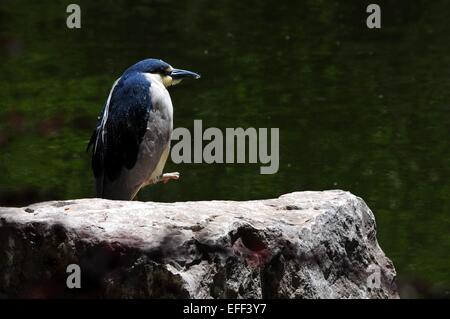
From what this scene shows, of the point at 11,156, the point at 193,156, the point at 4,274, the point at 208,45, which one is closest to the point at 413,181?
the point at 193,156

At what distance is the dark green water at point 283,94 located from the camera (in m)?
8.52

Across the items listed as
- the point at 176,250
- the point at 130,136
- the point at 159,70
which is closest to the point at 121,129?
the point at 130,136

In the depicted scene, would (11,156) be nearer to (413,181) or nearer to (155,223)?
(413,181)

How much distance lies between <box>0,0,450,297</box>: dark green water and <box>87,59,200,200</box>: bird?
1163 mm

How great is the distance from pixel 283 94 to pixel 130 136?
17.4ft

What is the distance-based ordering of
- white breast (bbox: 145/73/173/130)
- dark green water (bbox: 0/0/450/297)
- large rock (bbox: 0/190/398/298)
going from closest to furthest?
large rock (bbox: 0/190/398/298)
white breast (bbox: 145/73/173/130)
dark green water (bbox: 0/0/450/297)

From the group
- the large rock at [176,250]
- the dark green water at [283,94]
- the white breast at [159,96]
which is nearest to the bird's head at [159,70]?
the white breast at [159,96]

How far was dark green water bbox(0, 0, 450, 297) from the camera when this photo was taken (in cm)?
852

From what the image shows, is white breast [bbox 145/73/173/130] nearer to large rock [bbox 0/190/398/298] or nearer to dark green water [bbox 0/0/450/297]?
large rock [bbox 0/190/398/298]

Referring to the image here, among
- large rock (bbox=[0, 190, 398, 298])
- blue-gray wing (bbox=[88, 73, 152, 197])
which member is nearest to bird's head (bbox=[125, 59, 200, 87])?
blue-gray wing (bbox=[88, 73, 152, 197])

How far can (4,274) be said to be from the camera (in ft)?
14.8

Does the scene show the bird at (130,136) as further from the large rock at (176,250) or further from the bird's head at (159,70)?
the large rock at (176,250)

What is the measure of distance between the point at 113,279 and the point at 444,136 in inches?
233

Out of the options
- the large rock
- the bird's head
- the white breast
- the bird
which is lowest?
the large rock
